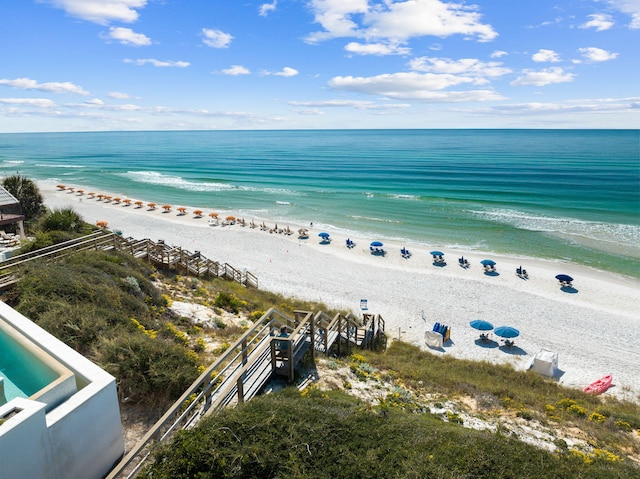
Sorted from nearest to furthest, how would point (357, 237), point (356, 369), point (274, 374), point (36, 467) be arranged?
point (36, 467) → point (274, 374) → point (356, 369) → point (357, 237)

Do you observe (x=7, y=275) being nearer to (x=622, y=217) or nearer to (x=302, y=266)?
(x=302, y=266)

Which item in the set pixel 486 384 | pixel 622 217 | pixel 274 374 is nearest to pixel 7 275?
pixel 274 374

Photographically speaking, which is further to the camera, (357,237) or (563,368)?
(357,237)

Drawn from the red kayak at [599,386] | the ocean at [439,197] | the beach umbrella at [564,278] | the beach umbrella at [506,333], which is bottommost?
the red kayak at [599,386]

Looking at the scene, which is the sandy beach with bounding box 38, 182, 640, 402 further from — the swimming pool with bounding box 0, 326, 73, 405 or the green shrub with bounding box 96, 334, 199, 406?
the swimming pool with bounding box 0, 326, 73, 405

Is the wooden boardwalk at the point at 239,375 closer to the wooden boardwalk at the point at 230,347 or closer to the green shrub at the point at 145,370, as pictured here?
the wooden boardwalk at the point at 230,347

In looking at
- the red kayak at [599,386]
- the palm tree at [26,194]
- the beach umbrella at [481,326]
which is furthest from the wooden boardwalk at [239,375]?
the palm tree at [26,194]
